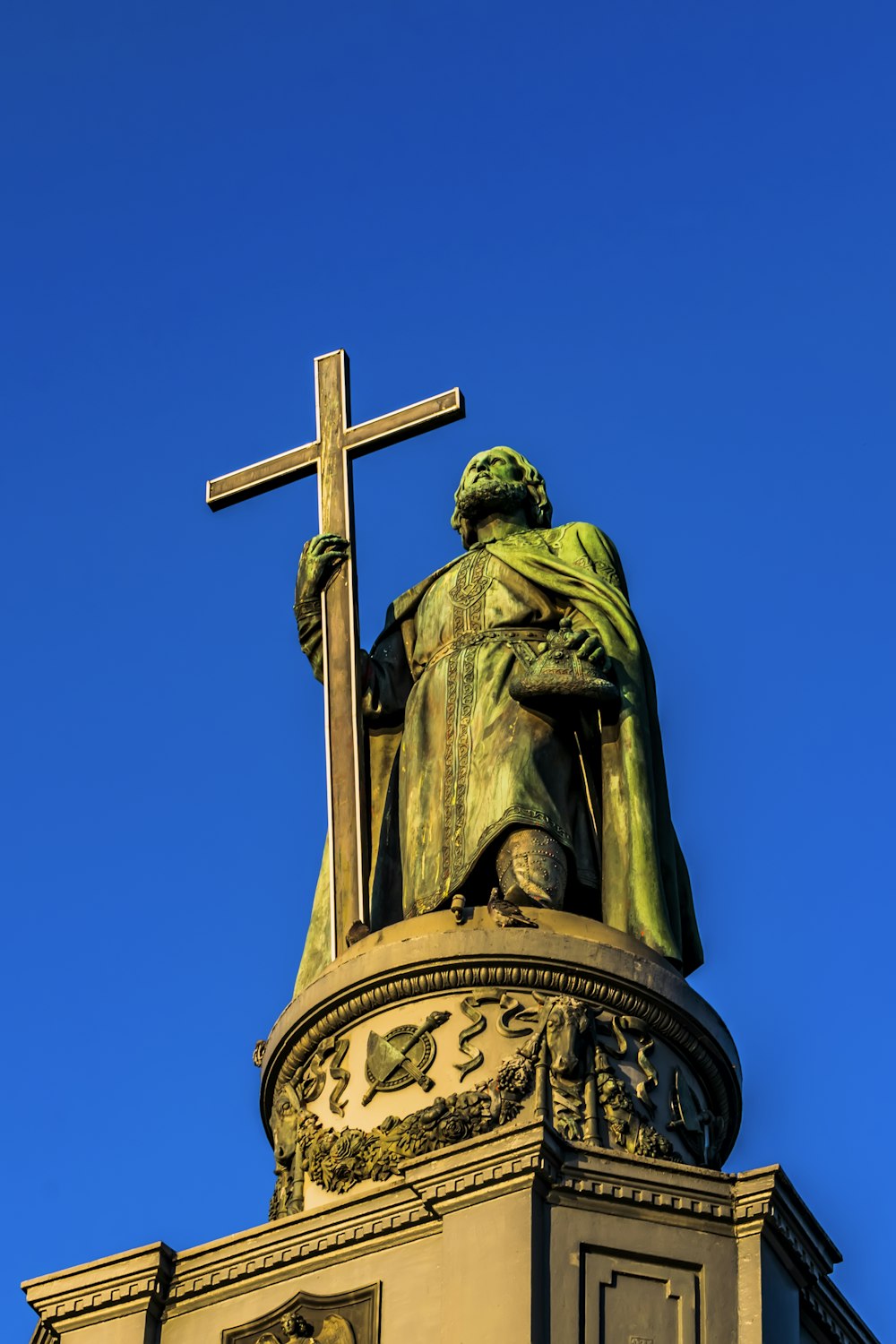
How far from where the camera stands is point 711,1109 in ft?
69.9

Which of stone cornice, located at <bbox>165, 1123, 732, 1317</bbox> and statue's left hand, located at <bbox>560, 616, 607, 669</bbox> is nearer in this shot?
stone cornice, located at <bbox>165, 1123, 732, 1317</bbox>

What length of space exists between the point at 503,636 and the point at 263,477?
2.39 m

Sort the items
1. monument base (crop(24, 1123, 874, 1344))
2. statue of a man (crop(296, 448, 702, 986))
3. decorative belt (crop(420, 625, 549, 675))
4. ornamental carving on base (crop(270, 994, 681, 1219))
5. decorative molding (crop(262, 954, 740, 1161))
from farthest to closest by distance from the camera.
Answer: decorative belt (crop(420, 625, 549, 675)), statue of a man (crop(296, 448, 702, 986)), decorative molding (crop(262, 954, 740, 1161)), ornamental carving on base (crop(270, 994, 681, 1219)), monument base (crop(24, 1123, 874, 1344))

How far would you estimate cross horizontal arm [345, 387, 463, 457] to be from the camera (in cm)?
2377

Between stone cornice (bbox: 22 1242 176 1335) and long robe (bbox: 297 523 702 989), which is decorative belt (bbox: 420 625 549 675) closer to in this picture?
long robe (bbox: 297 523 702 989)

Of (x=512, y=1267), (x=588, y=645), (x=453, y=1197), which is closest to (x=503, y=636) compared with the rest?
(x=588, y=645)

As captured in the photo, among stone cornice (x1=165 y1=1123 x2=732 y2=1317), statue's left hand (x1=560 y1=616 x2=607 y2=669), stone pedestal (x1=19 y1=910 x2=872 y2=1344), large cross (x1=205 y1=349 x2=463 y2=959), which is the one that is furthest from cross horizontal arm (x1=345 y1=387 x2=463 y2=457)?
stone cornice (x1=165 y1=1123 x2=732 y2=1317)

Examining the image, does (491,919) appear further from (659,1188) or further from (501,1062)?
(659,1188)

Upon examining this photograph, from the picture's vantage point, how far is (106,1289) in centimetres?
1995

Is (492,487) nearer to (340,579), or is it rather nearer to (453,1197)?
(340,579)

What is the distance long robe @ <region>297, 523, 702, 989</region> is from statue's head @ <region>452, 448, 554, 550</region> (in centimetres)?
33

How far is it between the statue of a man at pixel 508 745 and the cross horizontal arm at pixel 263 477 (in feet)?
3.24

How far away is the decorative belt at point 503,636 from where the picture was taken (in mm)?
23078

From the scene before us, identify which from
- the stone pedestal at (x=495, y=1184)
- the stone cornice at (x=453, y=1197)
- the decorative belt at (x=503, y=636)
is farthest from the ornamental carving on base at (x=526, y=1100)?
the decorative belt at (x=503, y=636)
